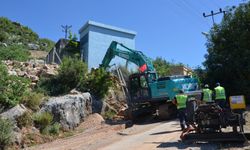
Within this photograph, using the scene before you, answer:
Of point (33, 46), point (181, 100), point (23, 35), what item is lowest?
point (181, 100)

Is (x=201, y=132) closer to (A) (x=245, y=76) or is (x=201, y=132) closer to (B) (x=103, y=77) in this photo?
(B) (x=103, y=77)

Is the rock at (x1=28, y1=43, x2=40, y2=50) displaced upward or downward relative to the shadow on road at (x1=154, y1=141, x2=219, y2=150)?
upward

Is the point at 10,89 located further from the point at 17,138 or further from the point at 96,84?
the point at 96,84

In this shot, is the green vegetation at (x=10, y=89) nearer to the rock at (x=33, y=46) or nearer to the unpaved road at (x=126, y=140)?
the unpaved road at (x=126, y=140)

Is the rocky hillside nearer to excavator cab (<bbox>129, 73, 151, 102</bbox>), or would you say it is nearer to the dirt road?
excavator cab (<bbox>129, 73, 151, 102</bbox>)

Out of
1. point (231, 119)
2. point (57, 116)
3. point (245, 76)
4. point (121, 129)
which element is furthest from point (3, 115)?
point (245, 76)

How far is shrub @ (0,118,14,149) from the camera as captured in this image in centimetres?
1359

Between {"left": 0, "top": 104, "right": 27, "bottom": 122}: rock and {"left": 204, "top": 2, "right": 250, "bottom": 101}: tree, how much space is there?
51.3ft

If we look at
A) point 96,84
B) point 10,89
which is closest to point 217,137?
point 10,89

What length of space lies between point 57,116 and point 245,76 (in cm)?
1481

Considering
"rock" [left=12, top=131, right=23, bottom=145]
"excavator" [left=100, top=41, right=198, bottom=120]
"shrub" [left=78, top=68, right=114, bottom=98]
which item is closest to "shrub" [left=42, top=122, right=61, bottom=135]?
"rock" [left=12, top=131, right=23, bottom=145]

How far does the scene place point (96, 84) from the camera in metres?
21.5

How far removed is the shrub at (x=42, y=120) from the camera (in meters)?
16.2

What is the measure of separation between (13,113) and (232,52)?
16609 mm
